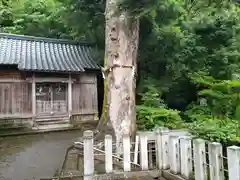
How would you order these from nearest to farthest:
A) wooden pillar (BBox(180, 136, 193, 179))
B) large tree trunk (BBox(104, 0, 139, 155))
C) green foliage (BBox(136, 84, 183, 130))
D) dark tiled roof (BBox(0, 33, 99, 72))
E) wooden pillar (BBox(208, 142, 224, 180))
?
1. wooden pillar (BBox(208, 142, 224, 180))
2. wooden pillar (BBox(180, 136, 193, 179))
3. large tree trunk (BBox(104, 0, 139, 155))
4. green foliage (BBox(136, 84, 183, 130))
5. dark tiled roof (BBox(0, 33, 99, 72))

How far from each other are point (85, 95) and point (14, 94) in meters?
3.29

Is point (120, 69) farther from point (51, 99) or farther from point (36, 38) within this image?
point (36, 38)

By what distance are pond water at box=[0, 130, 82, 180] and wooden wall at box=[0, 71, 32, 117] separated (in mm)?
1373

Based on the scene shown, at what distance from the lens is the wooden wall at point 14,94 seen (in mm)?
12312

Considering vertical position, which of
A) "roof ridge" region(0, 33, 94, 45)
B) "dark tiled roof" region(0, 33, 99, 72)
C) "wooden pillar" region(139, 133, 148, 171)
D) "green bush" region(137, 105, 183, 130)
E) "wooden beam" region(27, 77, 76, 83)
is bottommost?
"wooden pillar" region(139, 133, 148, 171)

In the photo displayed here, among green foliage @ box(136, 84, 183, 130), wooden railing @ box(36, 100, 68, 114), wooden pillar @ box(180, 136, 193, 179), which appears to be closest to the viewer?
wooden pillar @ box(180, 136, 193, 179)

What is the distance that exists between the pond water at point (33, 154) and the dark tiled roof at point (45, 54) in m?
2.99

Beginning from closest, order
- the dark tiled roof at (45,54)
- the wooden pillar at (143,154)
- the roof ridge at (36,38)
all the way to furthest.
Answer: the wooden pillar at (143,154) < the dark tiled roof at (45,54) < the roof ridge at (36,38)

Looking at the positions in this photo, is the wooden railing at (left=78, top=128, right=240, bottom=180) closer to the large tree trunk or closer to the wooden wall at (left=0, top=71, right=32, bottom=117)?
the large tree trunk

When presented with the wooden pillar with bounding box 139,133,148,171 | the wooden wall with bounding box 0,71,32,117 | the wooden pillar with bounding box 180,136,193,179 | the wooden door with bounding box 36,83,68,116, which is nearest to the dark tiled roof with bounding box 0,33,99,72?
the wooden wall with bounding box 0,71,32,117

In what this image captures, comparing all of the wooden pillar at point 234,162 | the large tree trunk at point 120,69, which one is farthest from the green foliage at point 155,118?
the wooden pillar at point 234,162

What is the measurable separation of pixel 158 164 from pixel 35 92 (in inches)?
327

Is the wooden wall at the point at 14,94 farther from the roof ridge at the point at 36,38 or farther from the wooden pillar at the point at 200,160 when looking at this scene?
the wooden pillar at the point at 200,160

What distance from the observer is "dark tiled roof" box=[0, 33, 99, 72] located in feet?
41.5
